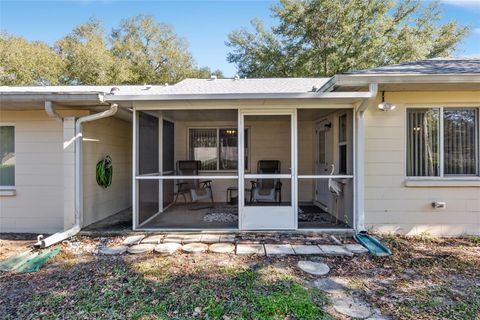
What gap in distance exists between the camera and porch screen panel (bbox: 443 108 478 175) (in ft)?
15.8

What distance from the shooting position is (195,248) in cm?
416

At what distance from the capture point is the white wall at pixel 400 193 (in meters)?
4.79

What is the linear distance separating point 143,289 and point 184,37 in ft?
70.1

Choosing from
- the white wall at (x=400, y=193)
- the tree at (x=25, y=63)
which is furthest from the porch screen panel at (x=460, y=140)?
the tree at (x=25, y=63)

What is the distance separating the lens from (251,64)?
57.4 ft

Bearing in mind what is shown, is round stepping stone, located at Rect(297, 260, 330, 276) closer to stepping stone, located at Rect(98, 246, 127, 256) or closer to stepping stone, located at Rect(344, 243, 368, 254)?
stepping stone, located at Rect(344, 243, 368, 254)

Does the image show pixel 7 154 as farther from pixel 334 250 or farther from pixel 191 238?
pixel 334 250

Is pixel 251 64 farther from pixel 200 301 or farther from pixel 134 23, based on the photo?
pixel 200 301

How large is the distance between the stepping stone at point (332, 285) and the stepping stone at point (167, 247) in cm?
198

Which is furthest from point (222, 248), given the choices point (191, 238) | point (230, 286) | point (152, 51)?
point (152, 51)

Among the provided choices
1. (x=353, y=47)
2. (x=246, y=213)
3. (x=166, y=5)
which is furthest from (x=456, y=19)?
(x=246, y=213)

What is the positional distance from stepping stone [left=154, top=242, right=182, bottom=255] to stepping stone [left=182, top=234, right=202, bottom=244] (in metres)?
0.17

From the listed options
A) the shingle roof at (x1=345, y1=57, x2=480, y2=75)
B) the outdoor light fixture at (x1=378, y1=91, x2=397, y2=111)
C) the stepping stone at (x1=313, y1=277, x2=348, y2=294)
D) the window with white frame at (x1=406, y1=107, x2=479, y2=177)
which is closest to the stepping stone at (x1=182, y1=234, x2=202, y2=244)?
the stepping stone at (x1=313, y1=277, x2=348, y2=294)

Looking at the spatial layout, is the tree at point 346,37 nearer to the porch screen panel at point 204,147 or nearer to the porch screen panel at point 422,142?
the porch screen panel at point 204,147
